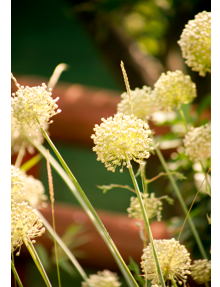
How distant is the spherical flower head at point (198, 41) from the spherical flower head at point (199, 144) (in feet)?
0.26

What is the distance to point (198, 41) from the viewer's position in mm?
341

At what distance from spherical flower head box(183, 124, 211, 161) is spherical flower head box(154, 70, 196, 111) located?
2.0 inches

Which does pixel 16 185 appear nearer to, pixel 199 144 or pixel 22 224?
pixel 22 224

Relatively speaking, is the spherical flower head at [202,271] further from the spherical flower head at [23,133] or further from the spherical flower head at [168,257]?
the spherical flower head at [23,133]

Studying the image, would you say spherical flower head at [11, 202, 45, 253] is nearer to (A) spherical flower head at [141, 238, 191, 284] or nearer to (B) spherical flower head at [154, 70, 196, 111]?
(A) spherical flower head at [141, 238, 191, 284]

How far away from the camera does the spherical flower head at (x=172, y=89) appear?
1.17ft

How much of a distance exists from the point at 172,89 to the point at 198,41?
0.19ft

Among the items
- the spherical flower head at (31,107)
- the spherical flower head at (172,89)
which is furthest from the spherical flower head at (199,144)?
the spherical flower head at (31,107)

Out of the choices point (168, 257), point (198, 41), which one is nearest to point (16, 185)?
point (168, 257)

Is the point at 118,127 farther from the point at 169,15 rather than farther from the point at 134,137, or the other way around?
the point at 169,15
